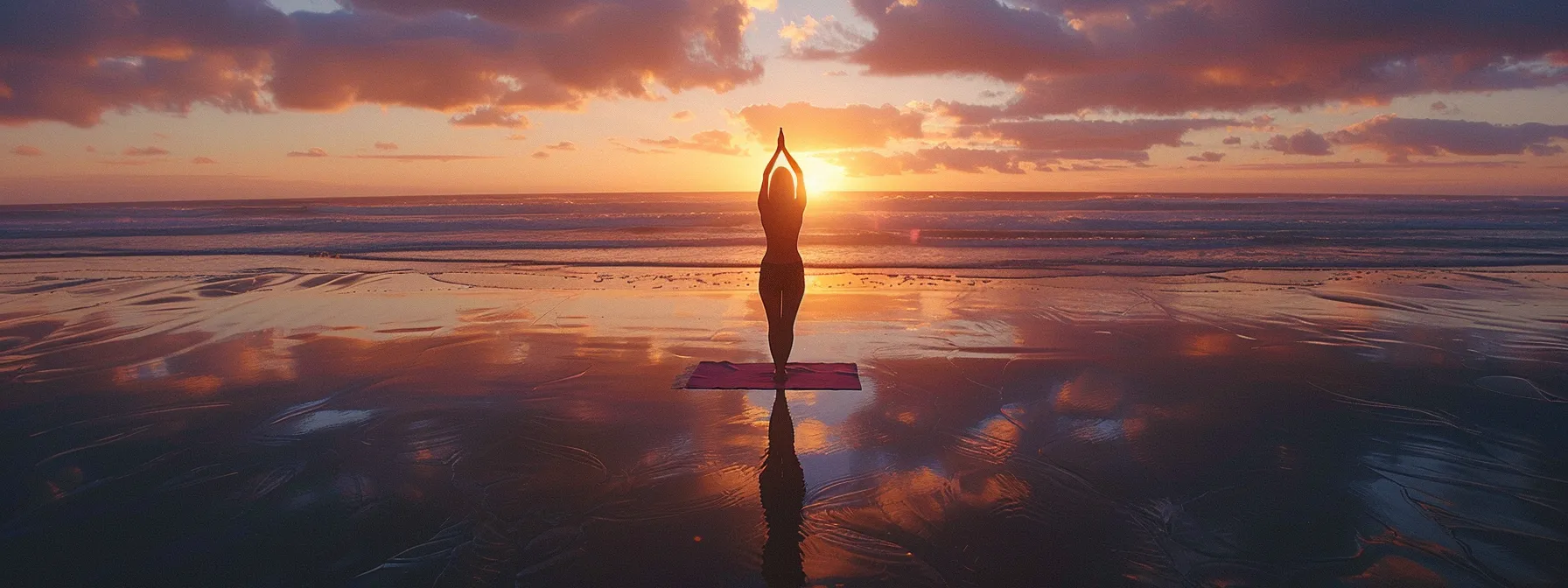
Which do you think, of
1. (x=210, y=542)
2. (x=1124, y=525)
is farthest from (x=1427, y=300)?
(x=210, y=542)


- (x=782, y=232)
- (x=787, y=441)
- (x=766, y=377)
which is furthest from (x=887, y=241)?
(x=787, y=441)

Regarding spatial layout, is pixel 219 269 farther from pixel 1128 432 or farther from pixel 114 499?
pixel 1128 432

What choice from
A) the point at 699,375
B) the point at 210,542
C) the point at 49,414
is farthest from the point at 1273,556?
the point at 49,414

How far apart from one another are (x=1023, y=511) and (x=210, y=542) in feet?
16.5

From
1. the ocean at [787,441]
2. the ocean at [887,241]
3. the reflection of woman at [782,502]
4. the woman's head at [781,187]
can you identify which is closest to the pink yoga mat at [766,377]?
the ocean at [787,441]

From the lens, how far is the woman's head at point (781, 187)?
22.9 feet

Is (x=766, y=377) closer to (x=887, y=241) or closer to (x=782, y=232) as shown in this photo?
(x=782, y=232)

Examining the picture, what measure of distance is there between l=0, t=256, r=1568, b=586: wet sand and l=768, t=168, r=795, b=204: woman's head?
1.95 metres

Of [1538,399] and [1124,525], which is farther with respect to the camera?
[1538,399]

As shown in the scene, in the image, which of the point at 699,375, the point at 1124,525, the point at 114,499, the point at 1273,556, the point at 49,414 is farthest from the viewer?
the point at 699,375

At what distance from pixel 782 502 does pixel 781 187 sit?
10.7 ft

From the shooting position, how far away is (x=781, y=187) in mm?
6988

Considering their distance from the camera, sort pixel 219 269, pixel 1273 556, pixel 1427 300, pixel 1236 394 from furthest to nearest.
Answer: pixel 219 269, pixel 1427 300, pixel 1236 394, pixel 1273 556

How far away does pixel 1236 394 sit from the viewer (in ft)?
23.6
